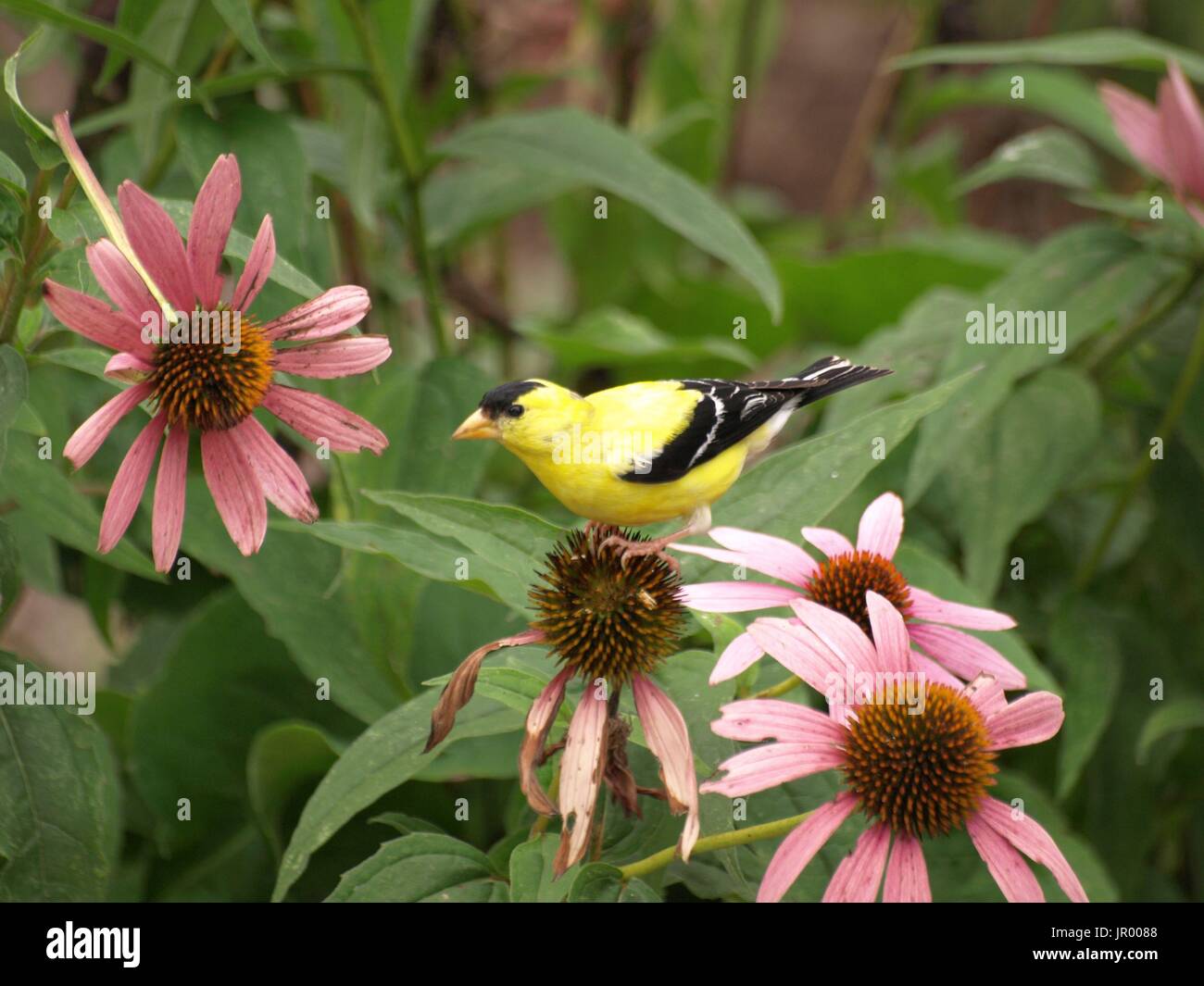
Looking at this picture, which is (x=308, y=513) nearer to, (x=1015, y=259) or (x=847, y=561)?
(x=847, y=561)

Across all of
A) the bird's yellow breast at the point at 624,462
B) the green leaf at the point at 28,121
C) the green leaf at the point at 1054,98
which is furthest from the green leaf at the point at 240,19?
the green leaf at the point at 1054,98

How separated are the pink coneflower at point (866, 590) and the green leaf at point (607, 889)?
0.10 metres

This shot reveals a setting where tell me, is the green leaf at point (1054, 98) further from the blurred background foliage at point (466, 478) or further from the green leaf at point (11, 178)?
the green leaf at point (11, 178)

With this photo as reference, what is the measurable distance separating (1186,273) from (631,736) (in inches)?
27.0

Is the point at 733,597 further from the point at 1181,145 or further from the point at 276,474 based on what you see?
the point at 1181,145

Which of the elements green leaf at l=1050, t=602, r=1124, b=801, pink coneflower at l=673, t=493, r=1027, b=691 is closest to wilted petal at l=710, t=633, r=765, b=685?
pink coneflower at l=673, t=493, r=1027, b=691

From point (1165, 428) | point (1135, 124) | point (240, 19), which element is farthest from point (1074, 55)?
point (240, 19)

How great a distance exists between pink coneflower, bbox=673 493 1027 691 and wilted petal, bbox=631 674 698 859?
42 mm

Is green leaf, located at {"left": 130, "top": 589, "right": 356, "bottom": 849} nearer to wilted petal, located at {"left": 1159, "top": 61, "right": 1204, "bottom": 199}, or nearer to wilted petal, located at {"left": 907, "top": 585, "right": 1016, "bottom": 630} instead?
wilted petal, located at {"left": 907, "top": 585, "right": 1016, "bottom": 630}

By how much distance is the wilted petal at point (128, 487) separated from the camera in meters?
0.47

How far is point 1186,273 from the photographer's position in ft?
3.19

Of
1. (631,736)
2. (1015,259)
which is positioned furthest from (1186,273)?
(631,736)

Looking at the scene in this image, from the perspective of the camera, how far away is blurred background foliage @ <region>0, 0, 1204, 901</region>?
1.95 feet

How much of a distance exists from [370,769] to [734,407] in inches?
9.7
